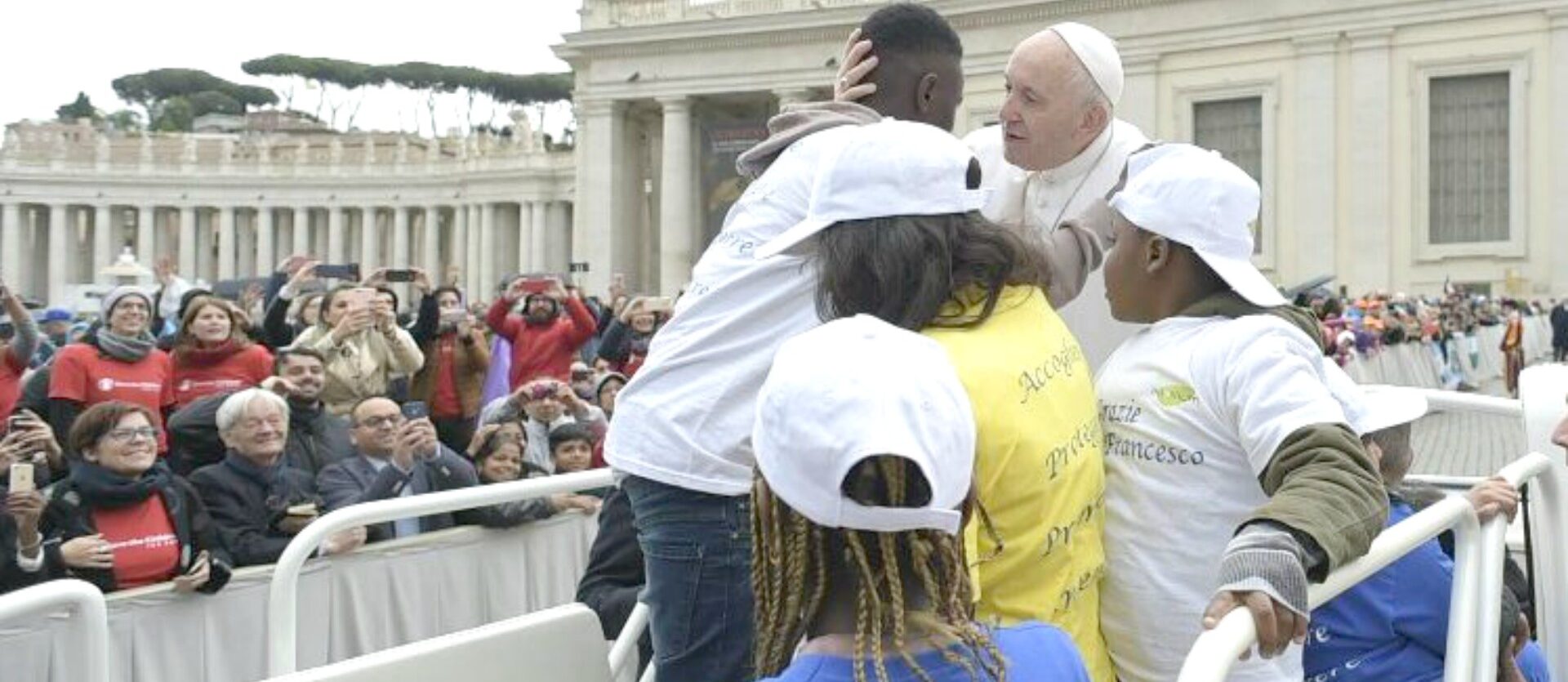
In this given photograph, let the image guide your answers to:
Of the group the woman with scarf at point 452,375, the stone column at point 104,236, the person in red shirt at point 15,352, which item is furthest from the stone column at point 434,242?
the person in red shirt at point 15,352

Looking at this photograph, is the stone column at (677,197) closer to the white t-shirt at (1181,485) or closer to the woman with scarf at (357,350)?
the woman with scarf at (357,350)

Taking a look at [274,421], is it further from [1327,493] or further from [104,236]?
[104,236]

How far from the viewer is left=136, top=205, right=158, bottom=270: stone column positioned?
3278 inches

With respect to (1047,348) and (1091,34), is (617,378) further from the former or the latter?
(1047,348)

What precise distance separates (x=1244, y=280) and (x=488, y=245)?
73.5 m

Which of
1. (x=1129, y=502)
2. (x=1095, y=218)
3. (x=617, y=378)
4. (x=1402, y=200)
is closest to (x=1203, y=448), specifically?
(x=1129, y=502)

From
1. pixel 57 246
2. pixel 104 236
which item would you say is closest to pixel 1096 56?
pixel 104 236

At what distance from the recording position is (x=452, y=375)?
37.2 feet

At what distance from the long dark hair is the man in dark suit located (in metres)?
4.57

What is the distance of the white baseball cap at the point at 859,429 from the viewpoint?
2.12 metres

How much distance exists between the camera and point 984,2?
47656mm

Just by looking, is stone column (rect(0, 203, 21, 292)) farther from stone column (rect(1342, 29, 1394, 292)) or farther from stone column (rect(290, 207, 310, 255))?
stone column (rect(1342, 29, 1394, 292))

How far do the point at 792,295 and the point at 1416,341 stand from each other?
25.9 m

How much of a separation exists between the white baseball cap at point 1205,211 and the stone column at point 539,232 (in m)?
69.7
